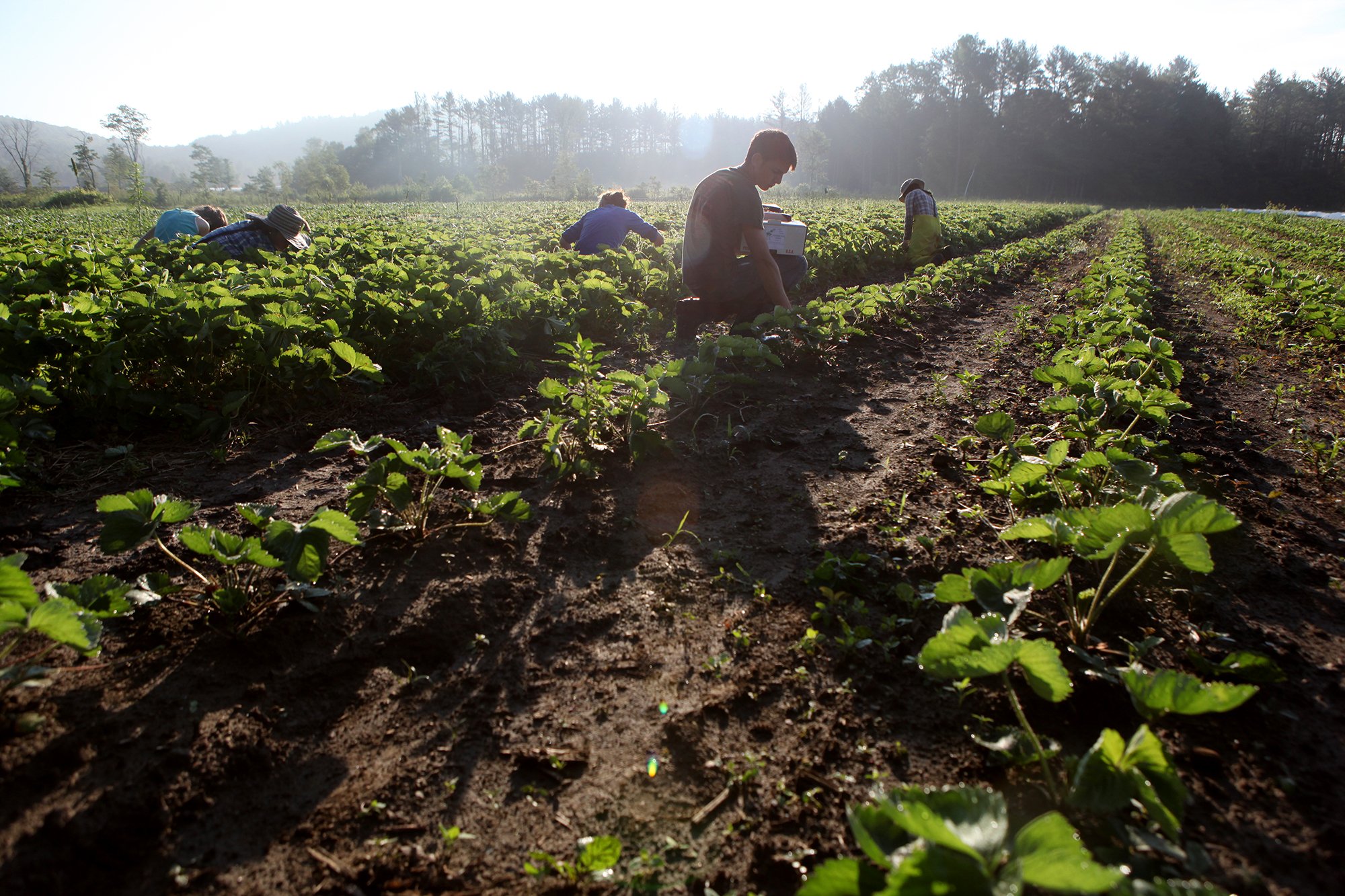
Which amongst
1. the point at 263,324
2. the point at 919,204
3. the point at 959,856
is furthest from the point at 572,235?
the point at 959,856

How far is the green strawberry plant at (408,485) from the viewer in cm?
188

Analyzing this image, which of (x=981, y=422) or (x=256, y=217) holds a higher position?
(x=256, y=217)

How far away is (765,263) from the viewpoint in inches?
182

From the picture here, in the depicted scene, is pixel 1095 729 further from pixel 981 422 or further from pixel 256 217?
pixel 256 217

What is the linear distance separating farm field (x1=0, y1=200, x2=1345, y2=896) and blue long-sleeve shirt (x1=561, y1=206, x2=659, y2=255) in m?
3.01

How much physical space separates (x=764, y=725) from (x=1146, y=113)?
84.1 meters

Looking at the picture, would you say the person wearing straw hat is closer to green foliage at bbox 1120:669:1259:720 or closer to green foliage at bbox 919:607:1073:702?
green foliage at bbox 919:607:1073:702

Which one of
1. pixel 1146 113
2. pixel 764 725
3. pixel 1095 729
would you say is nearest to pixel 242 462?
pixel 764 725

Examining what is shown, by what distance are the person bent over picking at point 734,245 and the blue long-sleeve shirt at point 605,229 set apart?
59.6 inches

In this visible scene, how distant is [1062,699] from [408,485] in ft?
5.63

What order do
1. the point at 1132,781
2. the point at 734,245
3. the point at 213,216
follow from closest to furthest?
the point at 1132,781, the point at 734,245, the point at 213,216

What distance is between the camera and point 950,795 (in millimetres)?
918

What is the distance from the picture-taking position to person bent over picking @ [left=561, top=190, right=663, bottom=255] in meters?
6.45

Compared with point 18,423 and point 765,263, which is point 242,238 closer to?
point 18,423
